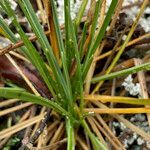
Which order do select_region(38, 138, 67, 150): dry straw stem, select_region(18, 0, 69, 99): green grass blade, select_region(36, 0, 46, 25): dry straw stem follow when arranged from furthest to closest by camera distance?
select_region(36, 0, 46, 25): dry straw stem, select_region(38, 138, 67, 150): dry straw stem, select_region(18, 0, 69, 99): green grass blade

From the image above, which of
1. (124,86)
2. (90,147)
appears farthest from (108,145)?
(124,86)

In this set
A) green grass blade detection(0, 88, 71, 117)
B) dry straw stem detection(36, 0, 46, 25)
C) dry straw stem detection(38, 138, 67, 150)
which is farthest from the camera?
dry straw stem detection(36, 0, 46, 25)

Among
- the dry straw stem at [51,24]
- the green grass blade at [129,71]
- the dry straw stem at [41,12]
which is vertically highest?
the dry straw stem at [41,12]

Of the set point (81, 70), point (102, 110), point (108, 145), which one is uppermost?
point (81, 70)

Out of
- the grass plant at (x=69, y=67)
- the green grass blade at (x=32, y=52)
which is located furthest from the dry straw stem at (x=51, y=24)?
the green grass blade at (x=32, y=52)

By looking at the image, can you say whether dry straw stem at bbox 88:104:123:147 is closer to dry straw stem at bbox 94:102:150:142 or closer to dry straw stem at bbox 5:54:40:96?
dry straw stem at bbox 94:102:150:142

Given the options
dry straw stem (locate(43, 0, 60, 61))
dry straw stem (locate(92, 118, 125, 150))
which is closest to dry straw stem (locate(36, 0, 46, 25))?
dry straw stem (locate(43, 0, 60, 61))

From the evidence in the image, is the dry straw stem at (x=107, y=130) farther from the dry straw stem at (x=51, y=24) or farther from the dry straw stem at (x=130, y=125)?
the dry straw stem at (x=51, y=24)

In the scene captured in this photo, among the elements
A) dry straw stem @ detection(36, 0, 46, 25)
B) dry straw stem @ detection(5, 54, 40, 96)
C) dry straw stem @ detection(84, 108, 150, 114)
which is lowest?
dry straw stem @ detection(84, 108, 150, 114)

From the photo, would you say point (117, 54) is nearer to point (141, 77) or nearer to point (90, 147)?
point (141, 77)

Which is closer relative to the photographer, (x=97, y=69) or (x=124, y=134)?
(x=124, y=134)

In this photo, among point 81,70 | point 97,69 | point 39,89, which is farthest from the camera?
point 97,69
